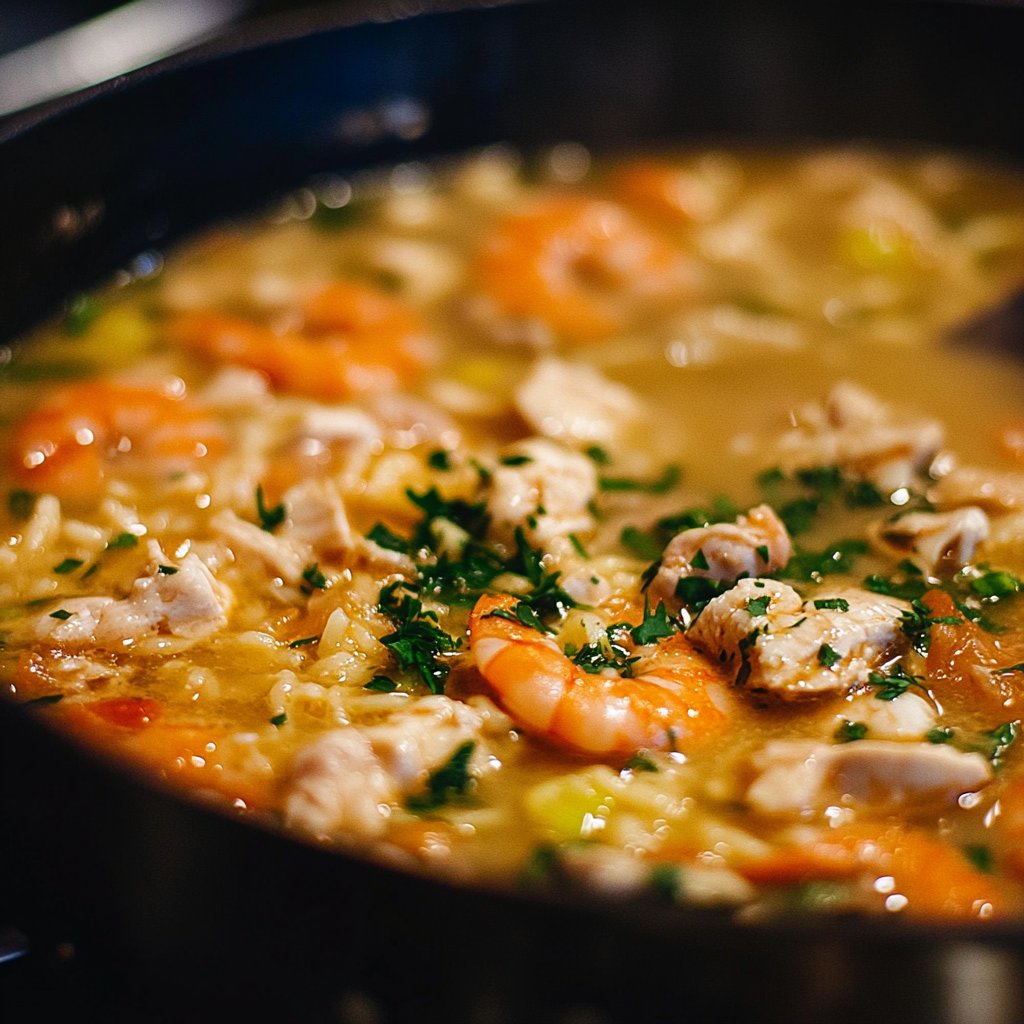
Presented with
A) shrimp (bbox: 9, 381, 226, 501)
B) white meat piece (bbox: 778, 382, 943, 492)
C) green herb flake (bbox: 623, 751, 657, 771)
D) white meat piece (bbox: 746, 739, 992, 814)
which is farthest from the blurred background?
white meat piece (bbox: 746, 739, 992, 814)

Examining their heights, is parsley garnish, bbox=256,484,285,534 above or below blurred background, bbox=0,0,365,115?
below

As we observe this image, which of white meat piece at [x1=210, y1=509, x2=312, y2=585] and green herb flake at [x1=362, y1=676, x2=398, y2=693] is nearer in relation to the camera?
green herb flake at [x1=362, y1=676, x2=398, y2=693]

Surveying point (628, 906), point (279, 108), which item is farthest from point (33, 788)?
point (279, 108)

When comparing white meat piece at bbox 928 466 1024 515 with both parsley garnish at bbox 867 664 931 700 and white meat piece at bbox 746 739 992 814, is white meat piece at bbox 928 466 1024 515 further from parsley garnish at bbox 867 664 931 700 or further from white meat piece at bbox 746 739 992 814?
white meat piece at bbox 746 739 992 814

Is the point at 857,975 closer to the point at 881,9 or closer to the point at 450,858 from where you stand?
the point at 450,858

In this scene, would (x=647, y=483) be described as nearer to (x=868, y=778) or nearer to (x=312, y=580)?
(x=312, y=580)
